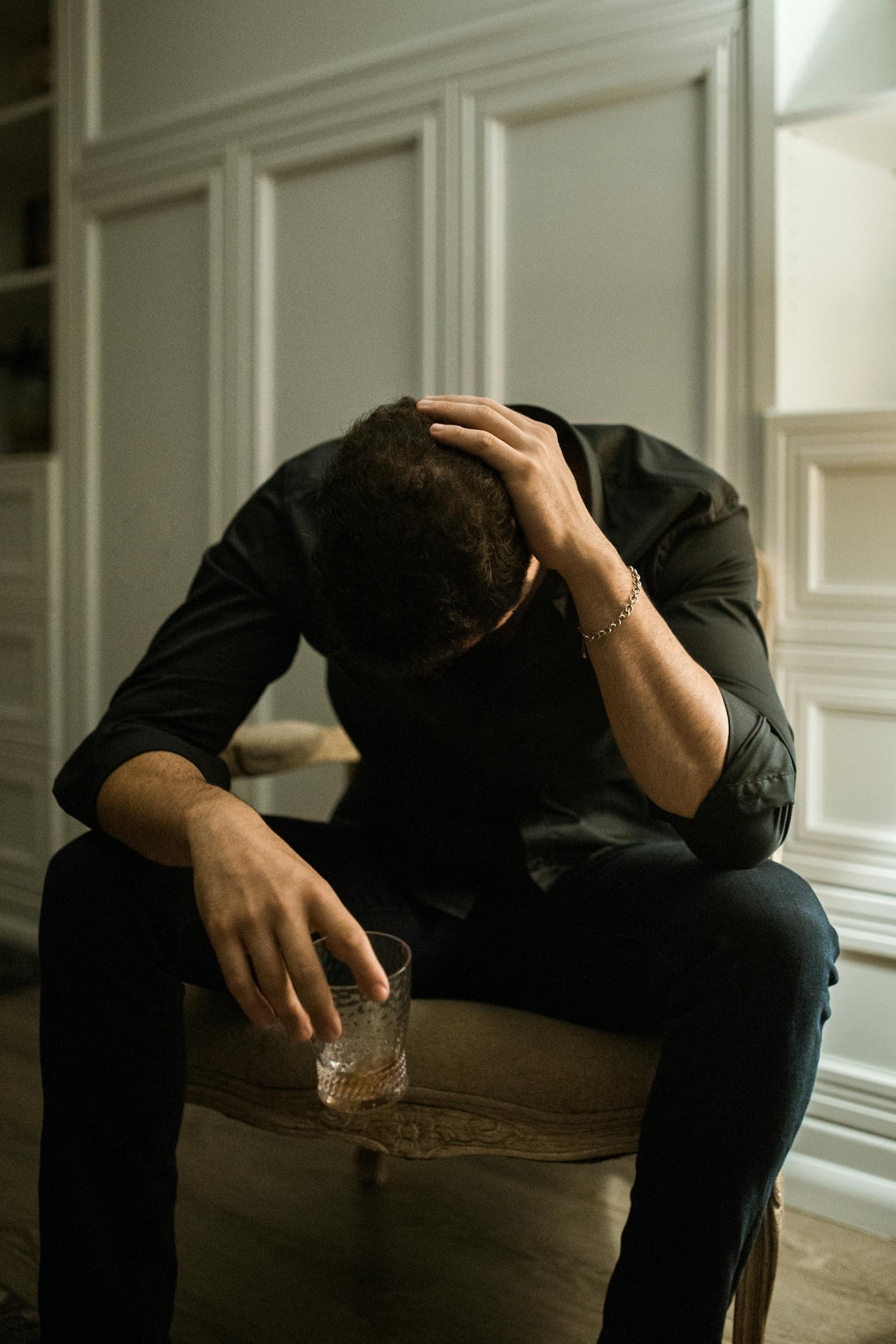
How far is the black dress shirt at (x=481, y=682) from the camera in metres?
1.20

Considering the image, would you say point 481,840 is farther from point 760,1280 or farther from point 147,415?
point 147,415

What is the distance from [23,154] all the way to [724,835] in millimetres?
2700

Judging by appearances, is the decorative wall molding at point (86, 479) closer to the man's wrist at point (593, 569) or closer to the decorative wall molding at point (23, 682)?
the decorative wall molding at point (23, 682)

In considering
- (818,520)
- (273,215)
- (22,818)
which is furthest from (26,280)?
(818,520)

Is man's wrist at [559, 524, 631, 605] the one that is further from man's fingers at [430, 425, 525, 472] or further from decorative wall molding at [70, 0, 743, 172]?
decorative wall molding at [70, 0, 743, 172]

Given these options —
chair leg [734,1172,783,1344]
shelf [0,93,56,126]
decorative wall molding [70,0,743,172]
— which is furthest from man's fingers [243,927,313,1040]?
Answer: shelf [0,93,56,126]

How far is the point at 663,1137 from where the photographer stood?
914mm

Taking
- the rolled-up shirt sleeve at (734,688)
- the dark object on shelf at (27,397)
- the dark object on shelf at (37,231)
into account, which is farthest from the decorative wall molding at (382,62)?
the rolled-up shirt sleeve at (734,688)

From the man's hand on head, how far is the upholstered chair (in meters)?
0.44

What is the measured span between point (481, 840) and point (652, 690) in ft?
1.13

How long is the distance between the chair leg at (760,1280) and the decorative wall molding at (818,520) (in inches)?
29.8

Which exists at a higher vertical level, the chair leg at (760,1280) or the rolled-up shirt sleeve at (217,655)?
the rolled-up shirt sleeve at (217,655)

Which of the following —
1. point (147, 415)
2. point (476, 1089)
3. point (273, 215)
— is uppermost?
point (273, 215)

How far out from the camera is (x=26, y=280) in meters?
2.69
